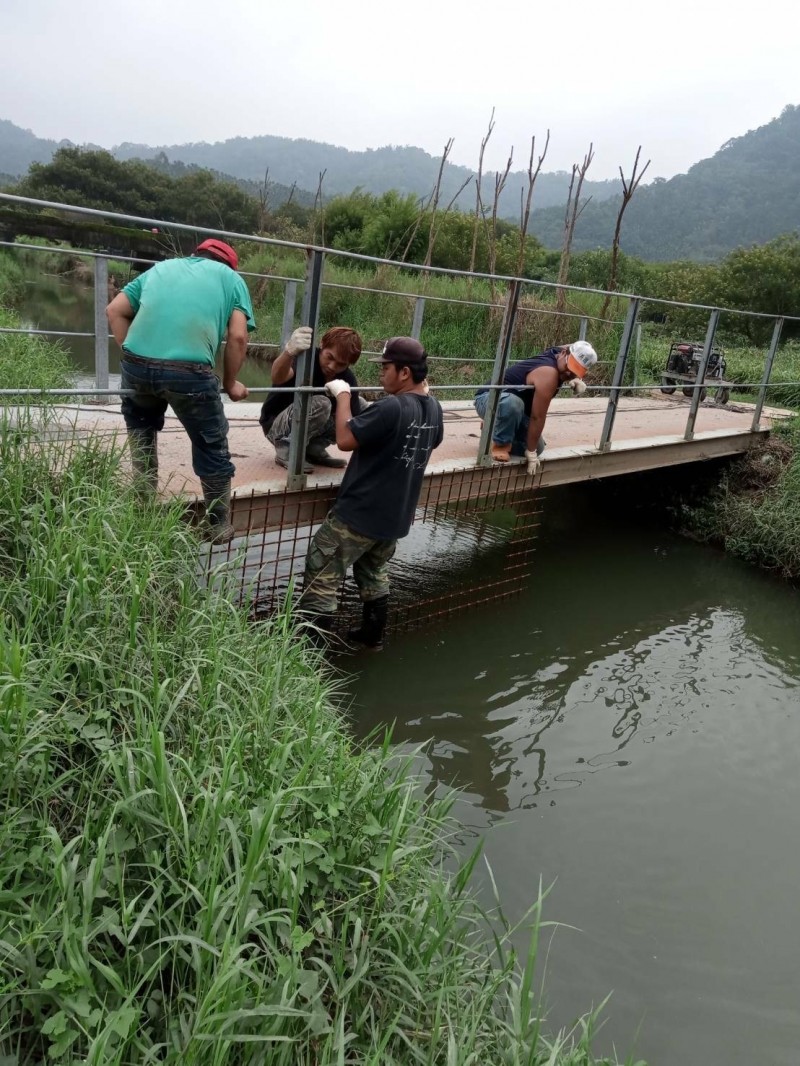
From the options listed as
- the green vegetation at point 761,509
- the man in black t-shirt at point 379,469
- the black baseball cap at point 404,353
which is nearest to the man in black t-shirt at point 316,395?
the man in black t-shirt at point 379,469

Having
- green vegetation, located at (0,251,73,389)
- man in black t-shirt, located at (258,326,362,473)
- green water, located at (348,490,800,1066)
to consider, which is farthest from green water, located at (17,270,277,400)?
green water, located at (348,490,800,1066)

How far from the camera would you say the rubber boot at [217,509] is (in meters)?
3.60

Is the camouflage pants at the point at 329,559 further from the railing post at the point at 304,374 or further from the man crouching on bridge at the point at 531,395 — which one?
the man crouching on bridge at the point at 531,395

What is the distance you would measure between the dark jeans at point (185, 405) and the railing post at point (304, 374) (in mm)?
560

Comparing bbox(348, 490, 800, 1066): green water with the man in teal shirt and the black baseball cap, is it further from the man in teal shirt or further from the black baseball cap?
the black baseball cap

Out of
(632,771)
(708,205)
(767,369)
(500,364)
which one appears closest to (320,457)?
(500,364)

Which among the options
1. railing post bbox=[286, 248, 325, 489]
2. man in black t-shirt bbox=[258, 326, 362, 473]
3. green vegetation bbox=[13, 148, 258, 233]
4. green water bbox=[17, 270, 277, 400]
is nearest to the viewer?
railing post bbox=[286, 248, 325, 489]

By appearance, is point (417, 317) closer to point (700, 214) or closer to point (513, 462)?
point (513, 462)

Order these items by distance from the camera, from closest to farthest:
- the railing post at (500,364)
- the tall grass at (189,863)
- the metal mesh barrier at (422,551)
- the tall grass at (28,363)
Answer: the tall grass at (189,863) < the metal mesh barrier at (422,551) < the railing post at (500,364) < the tall grass at (28,363)

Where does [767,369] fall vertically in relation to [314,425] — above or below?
above

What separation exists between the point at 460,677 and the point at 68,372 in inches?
233

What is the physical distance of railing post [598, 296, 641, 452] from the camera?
231 inches

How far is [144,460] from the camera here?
3545 millimetres

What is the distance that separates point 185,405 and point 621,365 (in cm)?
391
